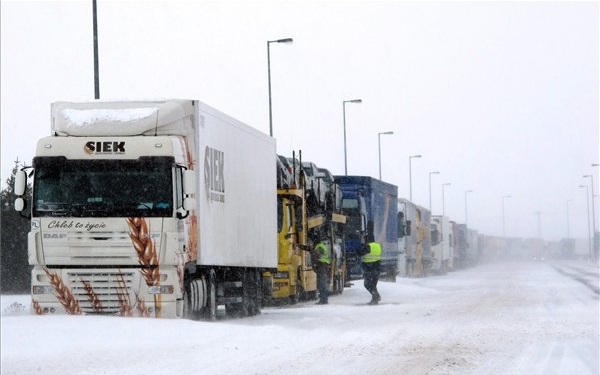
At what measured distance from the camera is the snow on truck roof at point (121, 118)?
18.0 metres

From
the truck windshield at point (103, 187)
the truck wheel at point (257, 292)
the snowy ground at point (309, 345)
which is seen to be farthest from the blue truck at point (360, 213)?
the truck windshield at point (103, 187)

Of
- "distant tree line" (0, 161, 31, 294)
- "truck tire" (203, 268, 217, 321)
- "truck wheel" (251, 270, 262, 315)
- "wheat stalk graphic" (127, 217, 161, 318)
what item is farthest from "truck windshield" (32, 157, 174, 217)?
"distant tree line" (0, 161, 31, 294)

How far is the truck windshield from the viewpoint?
17.5 m

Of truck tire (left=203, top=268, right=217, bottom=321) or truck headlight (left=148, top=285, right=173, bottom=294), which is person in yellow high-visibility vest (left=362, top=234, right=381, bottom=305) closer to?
truck tire (left=203, top=268, right=217, bottom=321)

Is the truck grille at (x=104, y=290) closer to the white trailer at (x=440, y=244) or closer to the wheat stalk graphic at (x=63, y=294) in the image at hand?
the wheat stalk graphic at (x=63, y=294)

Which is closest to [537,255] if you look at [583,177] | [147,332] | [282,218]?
[583,177]

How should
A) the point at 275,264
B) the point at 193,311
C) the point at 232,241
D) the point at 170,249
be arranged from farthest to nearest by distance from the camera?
the point at 275,264 < the point at 232,241 < the point at 193,311 < the point at 170,249

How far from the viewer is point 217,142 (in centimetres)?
1975

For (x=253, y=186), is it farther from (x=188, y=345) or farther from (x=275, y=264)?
(x=188, y=345)

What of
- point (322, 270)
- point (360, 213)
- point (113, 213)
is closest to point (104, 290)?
Result: point (113, 213)

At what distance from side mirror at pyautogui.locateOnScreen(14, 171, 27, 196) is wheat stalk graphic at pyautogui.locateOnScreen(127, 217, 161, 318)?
5.43ft

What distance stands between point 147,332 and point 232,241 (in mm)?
5519

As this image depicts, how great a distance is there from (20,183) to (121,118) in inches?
73.5

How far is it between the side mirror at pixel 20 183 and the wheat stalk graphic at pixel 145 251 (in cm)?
166
